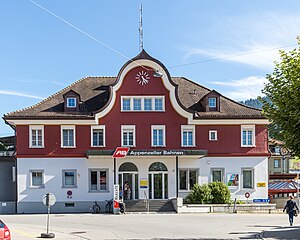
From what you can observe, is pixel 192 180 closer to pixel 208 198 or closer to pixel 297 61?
pixel 208 198

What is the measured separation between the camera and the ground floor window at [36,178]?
41.1 meters

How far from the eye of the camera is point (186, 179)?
4278 centimetres

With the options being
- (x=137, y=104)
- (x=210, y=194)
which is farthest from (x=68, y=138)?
(x=210, y=194)

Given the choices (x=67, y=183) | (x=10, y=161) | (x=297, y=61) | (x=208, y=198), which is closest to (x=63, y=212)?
(x=67, y=183)

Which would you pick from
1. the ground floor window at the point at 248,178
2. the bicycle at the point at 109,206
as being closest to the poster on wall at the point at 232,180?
the ground floor window at the point at 248,178

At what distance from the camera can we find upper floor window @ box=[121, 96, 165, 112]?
42300 millimetres

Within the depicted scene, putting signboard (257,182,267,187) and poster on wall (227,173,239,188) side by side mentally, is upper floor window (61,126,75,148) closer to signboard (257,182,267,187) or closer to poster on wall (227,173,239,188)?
poster on wall (227,173,239,188)

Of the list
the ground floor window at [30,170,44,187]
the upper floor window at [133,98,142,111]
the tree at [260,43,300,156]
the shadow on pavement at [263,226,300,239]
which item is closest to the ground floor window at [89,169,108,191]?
the ground floor window at [30,170,44,187]

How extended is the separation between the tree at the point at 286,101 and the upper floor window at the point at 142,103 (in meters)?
22.1

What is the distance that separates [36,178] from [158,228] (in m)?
16.5

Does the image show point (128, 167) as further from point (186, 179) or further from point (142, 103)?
point (142, 103)

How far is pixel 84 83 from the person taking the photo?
46.3m

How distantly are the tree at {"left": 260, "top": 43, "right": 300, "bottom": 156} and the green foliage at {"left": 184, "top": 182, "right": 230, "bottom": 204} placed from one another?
794 inches

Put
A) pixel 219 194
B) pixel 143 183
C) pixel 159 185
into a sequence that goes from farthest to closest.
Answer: pixel 159 185, pixel 143 183, pixel 219 194
